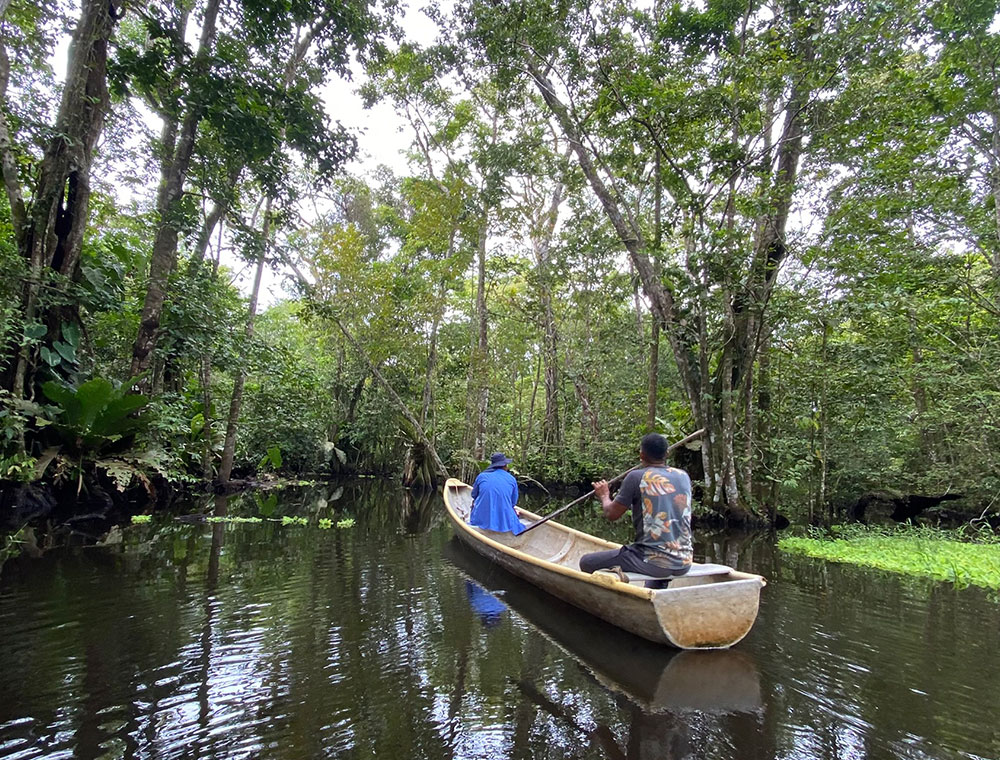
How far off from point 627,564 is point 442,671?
1514mm

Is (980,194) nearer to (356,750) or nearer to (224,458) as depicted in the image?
(356,750)

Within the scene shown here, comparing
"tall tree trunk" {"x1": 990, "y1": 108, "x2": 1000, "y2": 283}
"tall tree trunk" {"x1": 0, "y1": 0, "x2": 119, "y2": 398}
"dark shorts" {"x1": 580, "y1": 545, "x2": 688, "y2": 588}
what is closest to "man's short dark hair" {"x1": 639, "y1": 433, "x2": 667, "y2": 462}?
"dark shorts" {"x1": 580, "y1": 545, "x2": 688, "y2": 588}

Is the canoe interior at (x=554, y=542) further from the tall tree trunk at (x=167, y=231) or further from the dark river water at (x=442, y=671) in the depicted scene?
the tall tree trunk at (x=167, y=231)

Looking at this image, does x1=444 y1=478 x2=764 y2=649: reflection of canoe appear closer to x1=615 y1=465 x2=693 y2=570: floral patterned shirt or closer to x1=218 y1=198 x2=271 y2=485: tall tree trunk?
x1=615 y1=465 x2=693 y2=570: floral patterned shirt

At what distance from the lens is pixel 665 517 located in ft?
12.2

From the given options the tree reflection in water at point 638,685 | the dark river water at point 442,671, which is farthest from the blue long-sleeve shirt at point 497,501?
the tree reflection in water at point 638,685

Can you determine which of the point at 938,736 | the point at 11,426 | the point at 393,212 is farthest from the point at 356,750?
the point at 393,212

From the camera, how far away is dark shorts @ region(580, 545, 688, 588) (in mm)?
3750

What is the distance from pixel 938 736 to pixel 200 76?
34.6 feet

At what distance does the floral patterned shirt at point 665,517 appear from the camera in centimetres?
371

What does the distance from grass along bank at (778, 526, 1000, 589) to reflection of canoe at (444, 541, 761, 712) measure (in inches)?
160

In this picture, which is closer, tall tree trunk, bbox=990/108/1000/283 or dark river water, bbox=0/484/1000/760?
dark river water, bbox=0/484/1000/760

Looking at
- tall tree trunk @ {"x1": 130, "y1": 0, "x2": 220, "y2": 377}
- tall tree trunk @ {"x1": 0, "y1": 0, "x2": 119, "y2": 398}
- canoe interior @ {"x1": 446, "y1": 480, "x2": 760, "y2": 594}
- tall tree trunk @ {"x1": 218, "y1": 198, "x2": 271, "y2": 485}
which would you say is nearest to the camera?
canoe interior @ {"x1": 446, "y1": 480, "x2": 760, "y2": 594}

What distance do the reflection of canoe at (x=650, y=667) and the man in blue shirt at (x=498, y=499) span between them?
187cm
